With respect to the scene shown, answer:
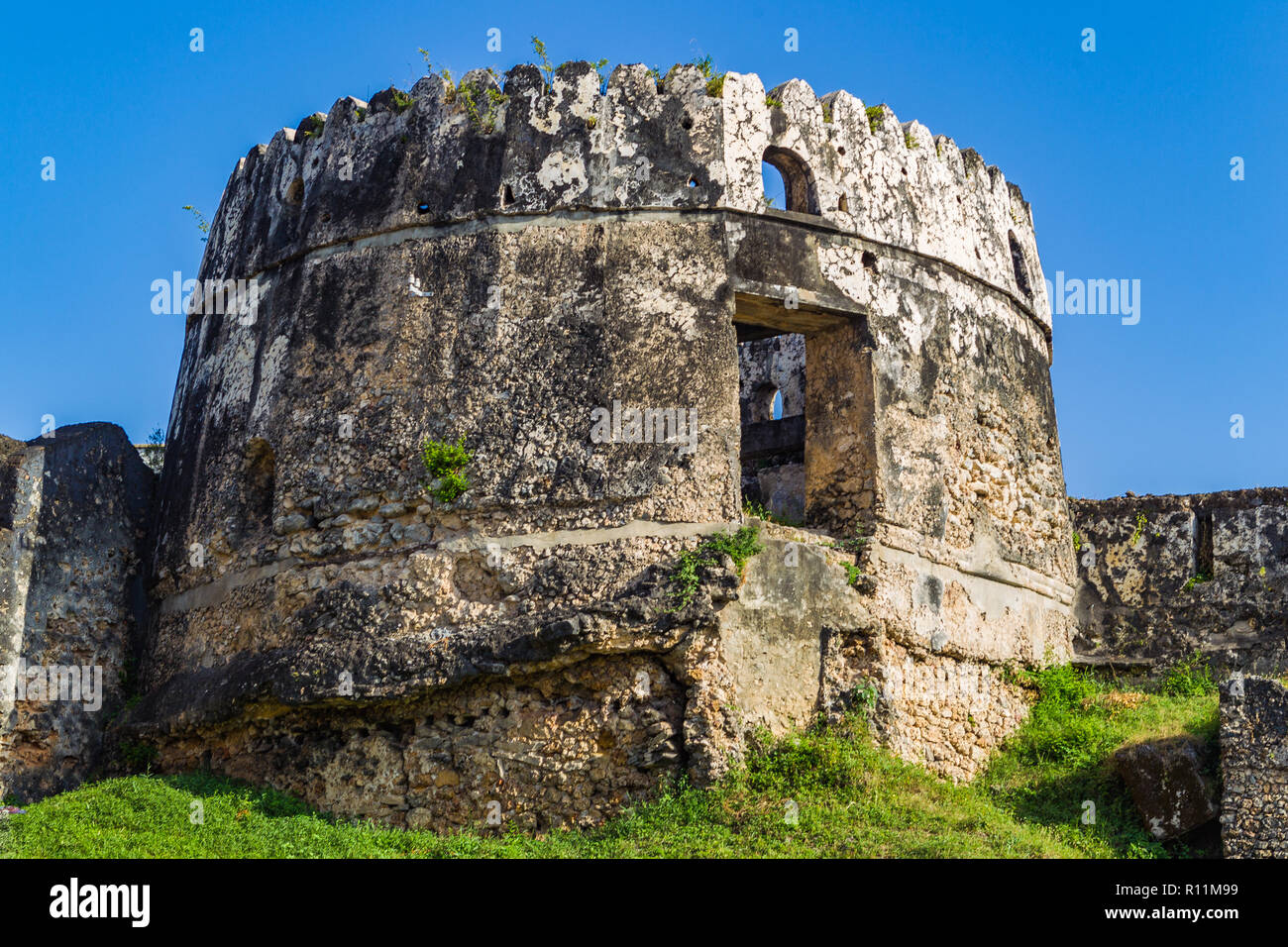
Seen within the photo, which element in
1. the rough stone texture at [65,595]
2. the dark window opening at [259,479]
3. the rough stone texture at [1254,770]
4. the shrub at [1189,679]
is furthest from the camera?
the shrub at [1189,679]

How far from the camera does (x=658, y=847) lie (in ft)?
32.0

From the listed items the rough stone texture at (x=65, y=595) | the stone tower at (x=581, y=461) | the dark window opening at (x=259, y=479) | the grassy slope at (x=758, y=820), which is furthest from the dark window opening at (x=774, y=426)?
the rough stone texture at (x=65, y=595)

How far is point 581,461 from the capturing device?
11.2 m

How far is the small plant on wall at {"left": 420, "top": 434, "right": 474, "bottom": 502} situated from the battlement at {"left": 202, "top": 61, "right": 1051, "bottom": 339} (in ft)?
6.28

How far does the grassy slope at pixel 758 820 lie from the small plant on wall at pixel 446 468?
7.90ft

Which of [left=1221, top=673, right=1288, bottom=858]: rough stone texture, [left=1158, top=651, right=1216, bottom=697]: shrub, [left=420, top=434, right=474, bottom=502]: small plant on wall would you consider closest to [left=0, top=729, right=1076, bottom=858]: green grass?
[left=1221, top=673, right=1288, bottom=858]: rough stone texture

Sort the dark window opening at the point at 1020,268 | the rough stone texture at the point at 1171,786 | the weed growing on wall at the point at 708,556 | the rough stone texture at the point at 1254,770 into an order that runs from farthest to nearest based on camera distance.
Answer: the dark window opening at the point at 1020,268 < the rough stone texture at the point at 1171,786 < the weed growing on wall at the point at 708,556 < the rough stone texture at the point at 1254,770

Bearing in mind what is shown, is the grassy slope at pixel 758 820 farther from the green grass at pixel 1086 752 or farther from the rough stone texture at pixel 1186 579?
the rough stone texture at pixel 1186 579

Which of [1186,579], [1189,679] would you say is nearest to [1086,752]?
[1189,679]

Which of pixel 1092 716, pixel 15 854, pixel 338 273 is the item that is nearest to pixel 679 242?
pixel 338 273

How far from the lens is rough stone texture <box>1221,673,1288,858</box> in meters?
10.5

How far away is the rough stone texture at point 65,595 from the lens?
473 inches

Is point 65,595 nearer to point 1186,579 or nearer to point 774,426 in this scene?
point 774,426
